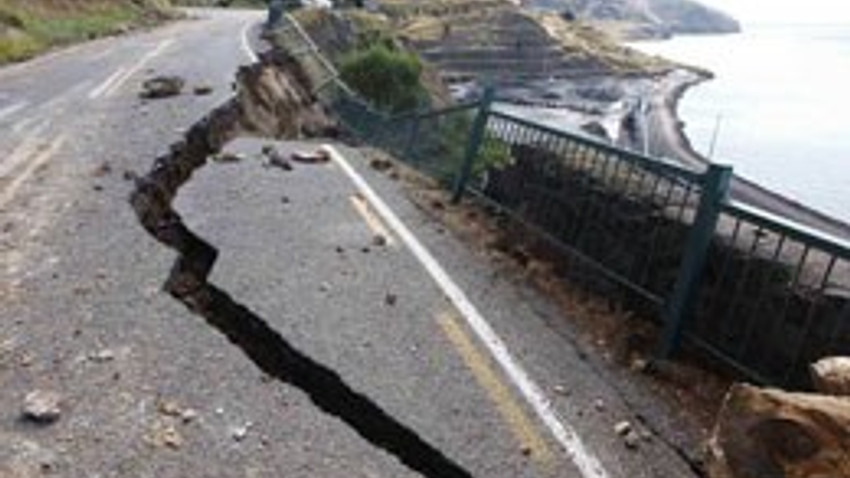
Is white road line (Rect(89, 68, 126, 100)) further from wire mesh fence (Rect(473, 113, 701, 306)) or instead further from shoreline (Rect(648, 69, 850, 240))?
shoreline (Rect(648, 69, 850, 240))

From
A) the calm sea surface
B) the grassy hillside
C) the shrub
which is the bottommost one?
the calm sea surface

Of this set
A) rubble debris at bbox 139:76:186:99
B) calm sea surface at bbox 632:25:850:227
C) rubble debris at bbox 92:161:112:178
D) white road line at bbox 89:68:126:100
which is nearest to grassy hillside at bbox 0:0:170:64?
white road line at bbox 89:68:126:100

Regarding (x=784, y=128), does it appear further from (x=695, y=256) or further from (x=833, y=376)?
(x=833, y=376)

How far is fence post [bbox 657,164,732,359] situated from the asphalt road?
0.57m

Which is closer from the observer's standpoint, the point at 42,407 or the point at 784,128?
the point at 42,407

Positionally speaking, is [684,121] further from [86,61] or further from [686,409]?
[686,409]

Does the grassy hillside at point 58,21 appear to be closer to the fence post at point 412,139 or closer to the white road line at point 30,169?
the fence post at point 412,139

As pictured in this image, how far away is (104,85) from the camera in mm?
17938

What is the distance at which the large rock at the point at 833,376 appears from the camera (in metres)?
4.58

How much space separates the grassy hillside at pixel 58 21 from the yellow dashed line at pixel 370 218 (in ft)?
49.0

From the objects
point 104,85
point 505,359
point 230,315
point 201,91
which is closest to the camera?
point 505,359

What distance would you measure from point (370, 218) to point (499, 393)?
433 cm

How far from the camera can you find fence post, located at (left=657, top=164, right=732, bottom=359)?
6547 mm

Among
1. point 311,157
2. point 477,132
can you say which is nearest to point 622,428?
A: point 477,132
